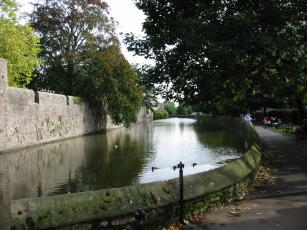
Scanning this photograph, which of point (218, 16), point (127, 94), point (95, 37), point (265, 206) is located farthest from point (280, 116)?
point (265, 206)

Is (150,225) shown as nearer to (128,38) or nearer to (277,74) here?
(128,38)

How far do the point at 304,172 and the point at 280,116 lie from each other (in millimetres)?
34847

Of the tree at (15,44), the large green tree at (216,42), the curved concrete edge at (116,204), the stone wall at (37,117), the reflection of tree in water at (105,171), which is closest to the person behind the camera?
the curved concrete edge at (116,204)

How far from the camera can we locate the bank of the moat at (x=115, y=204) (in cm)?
532

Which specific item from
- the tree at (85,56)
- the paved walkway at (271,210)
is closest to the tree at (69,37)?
the tree at (85,56)

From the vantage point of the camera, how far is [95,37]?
41.5 metres

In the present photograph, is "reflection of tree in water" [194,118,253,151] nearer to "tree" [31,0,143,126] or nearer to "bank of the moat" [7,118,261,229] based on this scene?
"tree" [31,0,143,126]

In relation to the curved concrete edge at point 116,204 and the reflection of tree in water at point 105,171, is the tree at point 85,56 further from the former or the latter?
the curved concrete edge at point 116,204

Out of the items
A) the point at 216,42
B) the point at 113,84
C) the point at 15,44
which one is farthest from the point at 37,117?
the point at 216,42

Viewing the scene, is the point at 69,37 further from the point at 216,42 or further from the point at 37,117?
the point at 216,42

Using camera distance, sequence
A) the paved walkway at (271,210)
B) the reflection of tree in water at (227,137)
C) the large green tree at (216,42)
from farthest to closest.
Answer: the reflection of tree in water at (227,137), the large green tree at (216,42), the paved walkway at (271,210)

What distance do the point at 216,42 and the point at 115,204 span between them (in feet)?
25.6

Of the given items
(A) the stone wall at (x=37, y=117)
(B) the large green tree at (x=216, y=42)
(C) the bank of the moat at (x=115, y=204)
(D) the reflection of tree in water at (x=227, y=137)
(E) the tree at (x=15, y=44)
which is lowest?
(D) the reflection of tree in water at (x=227, y=137)

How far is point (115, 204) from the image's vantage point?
5969 mm
